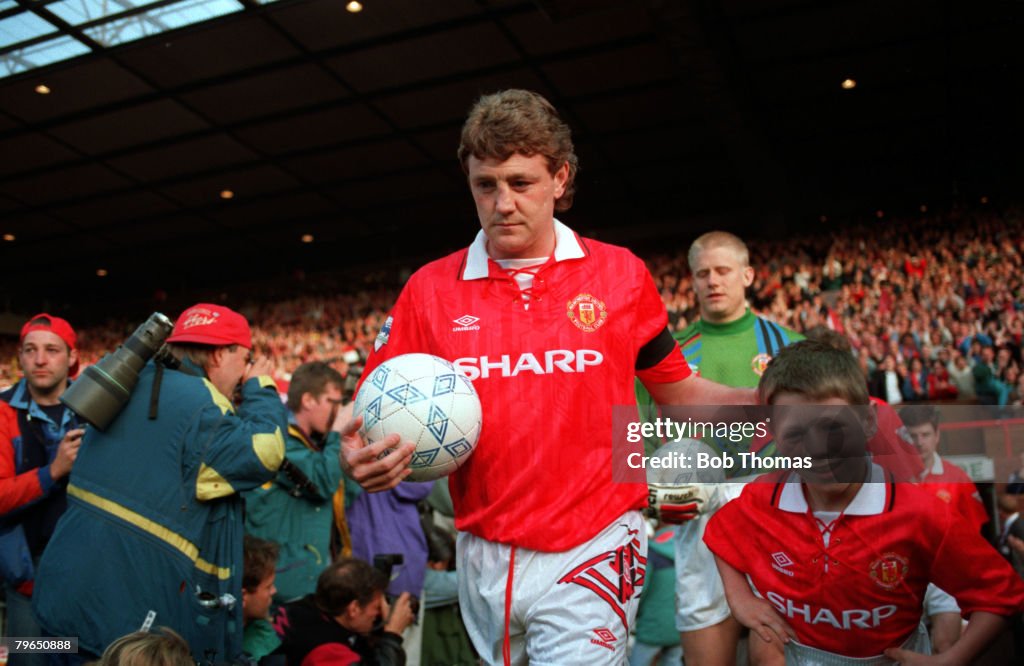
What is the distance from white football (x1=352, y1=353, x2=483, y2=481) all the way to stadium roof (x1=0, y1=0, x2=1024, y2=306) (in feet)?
34.4

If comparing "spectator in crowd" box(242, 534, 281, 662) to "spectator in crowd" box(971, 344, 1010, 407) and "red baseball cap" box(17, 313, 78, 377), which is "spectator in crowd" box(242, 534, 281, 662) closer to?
"red baseball cap" box(17, 313, 78, 377)

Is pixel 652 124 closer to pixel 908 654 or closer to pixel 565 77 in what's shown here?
pixel 565 77

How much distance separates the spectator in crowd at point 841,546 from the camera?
9.34 feet

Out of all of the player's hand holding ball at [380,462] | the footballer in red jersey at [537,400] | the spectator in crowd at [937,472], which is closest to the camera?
the player's hand holding ball at [380,462]

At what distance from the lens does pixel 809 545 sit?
3.09 meters

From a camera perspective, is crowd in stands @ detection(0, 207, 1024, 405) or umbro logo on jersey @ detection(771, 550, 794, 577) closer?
umbro logo on jersey @ detection(771, 550, 794, 577)

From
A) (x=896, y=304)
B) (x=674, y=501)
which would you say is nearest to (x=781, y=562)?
(x=674, y=501)

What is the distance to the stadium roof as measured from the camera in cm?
1391

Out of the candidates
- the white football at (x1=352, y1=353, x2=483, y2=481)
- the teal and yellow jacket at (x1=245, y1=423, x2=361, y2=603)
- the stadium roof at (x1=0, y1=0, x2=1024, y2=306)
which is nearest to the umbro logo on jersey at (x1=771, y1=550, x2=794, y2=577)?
the white football at (x1=352, y1=353, x2=483, y2=481)

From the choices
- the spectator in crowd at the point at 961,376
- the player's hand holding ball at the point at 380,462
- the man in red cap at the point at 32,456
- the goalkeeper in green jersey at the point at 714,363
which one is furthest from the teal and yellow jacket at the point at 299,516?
the spectator in crowd at the point at 961,376

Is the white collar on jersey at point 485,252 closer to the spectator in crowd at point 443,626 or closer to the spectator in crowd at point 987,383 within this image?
the spectator in crowd at point 443,626

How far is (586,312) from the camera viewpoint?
2994mm

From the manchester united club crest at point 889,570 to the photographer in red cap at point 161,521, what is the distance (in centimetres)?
246

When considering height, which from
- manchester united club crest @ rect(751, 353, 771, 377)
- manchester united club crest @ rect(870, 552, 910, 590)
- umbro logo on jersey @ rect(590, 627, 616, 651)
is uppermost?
manchester united club crest @ rect(751, 353, 771, 377)
